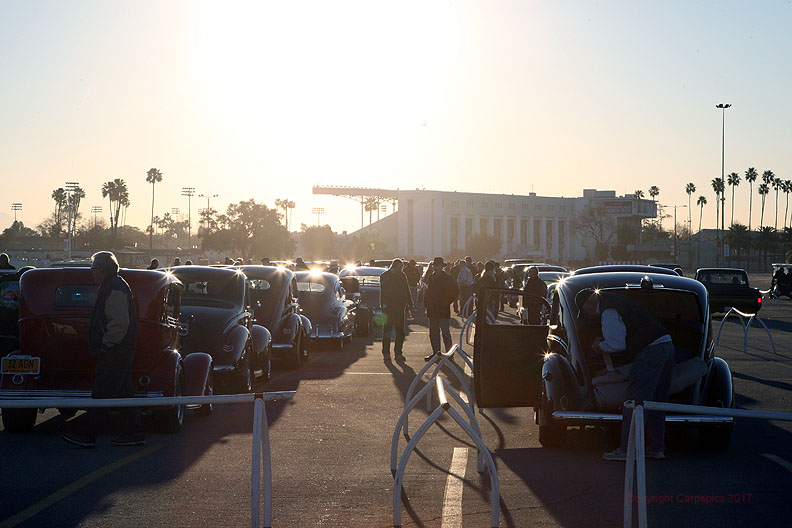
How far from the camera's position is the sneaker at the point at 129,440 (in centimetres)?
921

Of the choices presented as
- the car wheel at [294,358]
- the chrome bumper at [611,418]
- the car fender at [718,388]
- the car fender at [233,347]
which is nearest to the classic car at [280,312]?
the car wheel at [294,358]

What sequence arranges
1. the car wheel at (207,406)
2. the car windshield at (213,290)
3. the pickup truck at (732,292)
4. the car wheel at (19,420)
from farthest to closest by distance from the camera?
1. the pickup truck at (732,292)
2. the car windshield at (213,290)
3. the car wheel at (207,406)
4. the car wheel at (19,420)

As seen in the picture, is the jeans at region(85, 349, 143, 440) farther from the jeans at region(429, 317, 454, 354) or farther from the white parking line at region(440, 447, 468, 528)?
the jeans at region(429, 317, 454, 354)

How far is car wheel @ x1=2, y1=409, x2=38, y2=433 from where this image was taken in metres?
9.81

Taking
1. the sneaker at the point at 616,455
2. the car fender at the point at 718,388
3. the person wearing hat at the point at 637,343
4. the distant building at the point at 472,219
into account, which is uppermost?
the distant building at the point at 472,219

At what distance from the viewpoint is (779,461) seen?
28.8 ft

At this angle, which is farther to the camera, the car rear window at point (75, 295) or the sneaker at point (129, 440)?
the car rear window at point (75, 295)

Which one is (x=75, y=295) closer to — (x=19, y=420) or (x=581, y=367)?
(x=19, y=420)

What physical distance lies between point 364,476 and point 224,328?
214 inches

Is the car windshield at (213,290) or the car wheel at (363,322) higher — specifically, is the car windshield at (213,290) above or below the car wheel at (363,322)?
above

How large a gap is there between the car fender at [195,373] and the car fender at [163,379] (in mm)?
399

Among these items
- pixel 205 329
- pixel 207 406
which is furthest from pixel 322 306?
pixel 207 406

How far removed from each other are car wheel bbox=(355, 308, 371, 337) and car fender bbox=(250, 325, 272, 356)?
9766 mm

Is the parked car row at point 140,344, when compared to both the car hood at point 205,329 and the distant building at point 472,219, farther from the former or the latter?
the distant building at point 472,219
